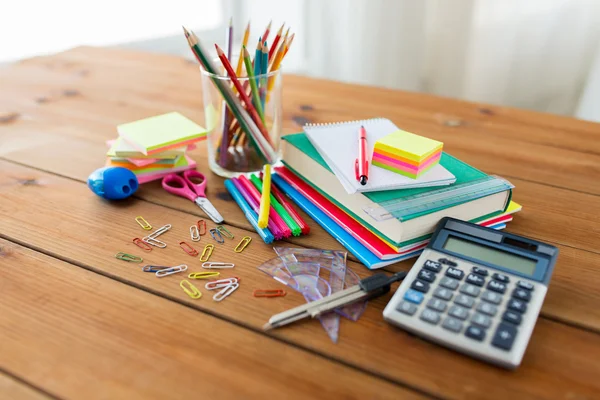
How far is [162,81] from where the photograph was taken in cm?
126

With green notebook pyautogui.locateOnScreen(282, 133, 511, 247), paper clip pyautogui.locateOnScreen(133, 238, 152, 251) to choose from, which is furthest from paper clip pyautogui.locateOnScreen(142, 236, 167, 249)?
green notebook pyautogui.locateOnScreen(282, 133, 511, 247)

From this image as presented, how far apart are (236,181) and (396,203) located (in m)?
0.26

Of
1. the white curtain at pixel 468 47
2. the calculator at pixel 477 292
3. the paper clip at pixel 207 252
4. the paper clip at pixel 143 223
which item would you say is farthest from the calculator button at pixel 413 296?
the white curtain at pixel 468 47

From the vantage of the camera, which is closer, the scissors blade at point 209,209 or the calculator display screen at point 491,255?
the calculator display screen at point 491,255

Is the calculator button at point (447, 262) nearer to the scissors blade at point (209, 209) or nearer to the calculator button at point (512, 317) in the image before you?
the calculator button at point (512, 317)

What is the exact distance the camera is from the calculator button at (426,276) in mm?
575

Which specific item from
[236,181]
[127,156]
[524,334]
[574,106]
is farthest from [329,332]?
[574,106]

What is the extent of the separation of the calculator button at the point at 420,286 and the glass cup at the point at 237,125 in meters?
0.36

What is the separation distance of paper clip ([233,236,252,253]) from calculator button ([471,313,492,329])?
285 millimetres

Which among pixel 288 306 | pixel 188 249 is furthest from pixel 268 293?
pixel 188 249

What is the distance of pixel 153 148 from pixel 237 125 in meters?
0.13

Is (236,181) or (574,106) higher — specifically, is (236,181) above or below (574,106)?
above

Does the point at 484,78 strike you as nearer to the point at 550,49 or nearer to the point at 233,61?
the point at 550,49

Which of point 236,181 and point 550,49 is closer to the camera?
point 236,181
